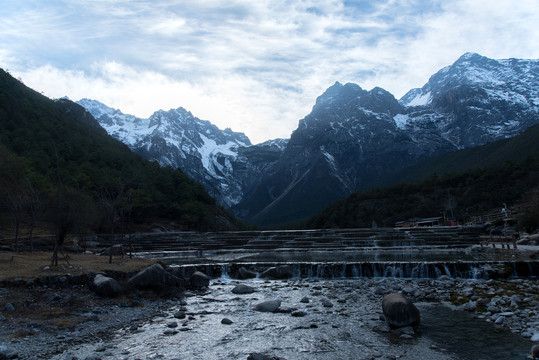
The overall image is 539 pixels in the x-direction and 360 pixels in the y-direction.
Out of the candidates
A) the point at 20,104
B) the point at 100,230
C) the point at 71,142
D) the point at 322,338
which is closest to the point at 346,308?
the point at 322,338

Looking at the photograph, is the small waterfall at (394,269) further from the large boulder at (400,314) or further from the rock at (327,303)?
the large boulder at (400,314)

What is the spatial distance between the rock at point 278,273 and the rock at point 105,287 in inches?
480

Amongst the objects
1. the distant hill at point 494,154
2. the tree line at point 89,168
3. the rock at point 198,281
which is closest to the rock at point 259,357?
the rock at point 198,281

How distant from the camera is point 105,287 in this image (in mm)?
17031

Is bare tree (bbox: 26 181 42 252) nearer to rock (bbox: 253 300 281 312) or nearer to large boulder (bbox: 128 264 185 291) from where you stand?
large boulder (bbox: 128 264 185 291)

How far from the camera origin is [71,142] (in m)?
97.8

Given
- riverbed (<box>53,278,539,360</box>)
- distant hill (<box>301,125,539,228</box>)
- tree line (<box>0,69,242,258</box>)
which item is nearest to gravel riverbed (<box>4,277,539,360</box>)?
riverbed (<box>53,278,539,360</box>)

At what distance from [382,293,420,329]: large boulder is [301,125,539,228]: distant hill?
71893 mm

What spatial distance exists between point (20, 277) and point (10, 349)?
683 centimetres

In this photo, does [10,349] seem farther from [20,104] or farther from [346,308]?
[20,104]

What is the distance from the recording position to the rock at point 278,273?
1062 inches

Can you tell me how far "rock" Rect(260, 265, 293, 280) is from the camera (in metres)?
27.0

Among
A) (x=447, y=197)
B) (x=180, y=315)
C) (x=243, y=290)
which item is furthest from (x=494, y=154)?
(x=180, y=315)

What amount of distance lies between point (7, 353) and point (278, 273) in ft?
62.2
